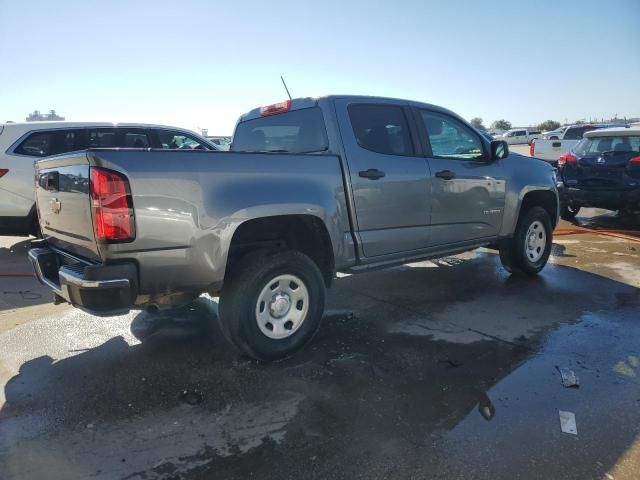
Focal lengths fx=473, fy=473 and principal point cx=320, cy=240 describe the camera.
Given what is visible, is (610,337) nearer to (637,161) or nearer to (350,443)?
(350,443)

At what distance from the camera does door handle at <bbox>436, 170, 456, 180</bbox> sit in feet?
14.7

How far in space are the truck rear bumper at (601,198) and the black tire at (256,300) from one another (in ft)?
23.3

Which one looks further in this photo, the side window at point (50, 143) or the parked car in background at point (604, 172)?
the parked car in background at point (604, 172)

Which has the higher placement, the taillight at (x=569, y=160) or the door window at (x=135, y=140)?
the door window at (x=135, y=140)

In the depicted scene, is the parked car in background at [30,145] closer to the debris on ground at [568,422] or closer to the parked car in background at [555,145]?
the debris on ground at [568,422]

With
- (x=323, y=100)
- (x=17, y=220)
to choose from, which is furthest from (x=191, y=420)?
(x=17, y=220)

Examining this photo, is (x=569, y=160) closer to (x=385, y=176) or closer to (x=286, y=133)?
(x=385, y=176)

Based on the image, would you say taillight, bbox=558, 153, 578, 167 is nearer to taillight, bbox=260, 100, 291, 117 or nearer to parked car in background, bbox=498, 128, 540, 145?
taillight, bbox=260, 100, 291, 117

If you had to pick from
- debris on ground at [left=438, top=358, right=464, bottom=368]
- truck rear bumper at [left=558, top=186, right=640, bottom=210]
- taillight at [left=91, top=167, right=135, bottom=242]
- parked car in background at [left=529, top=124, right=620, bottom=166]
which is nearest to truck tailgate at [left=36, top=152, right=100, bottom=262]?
taillight at [left=91, top=167, right=135, bottom=242]

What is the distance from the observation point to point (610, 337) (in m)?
3.93

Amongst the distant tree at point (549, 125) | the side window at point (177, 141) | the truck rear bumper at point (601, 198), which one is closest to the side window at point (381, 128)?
the side window at point (177, 141)

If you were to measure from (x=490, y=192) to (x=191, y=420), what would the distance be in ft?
12.5

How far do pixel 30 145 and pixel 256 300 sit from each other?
5304 mm

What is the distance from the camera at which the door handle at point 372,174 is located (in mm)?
3875
